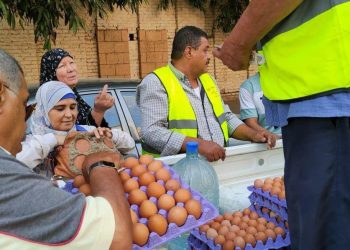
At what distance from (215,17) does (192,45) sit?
11253mm

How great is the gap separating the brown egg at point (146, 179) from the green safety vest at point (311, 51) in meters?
0.65

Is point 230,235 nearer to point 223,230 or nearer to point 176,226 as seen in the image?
point 223,230

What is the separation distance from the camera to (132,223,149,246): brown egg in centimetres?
157

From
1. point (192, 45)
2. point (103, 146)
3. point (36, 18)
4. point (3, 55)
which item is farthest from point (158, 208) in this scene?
point (36, 18)

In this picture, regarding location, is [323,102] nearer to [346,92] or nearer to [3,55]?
[346,92]

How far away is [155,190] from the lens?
1.84m

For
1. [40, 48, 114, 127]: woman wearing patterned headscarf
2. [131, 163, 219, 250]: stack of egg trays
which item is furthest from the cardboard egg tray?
[40, 48, 114, 127]: woman wearing patterned headscarf

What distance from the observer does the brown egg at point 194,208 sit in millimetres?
1685

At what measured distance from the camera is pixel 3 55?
1428 mm

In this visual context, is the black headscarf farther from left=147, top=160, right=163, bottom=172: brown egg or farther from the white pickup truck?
left=147, top=160, right=163, bottom=172: brown egg

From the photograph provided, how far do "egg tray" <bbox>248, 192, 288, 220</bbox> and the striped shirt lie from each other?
774 millimetres

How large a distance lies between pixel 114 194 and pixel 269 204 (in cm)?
119

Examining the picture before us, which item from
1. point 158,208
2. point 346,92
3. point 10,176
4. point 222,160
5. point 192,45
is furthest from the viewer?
point 192,45

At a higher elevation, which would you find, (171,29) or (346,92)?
(171,29)
